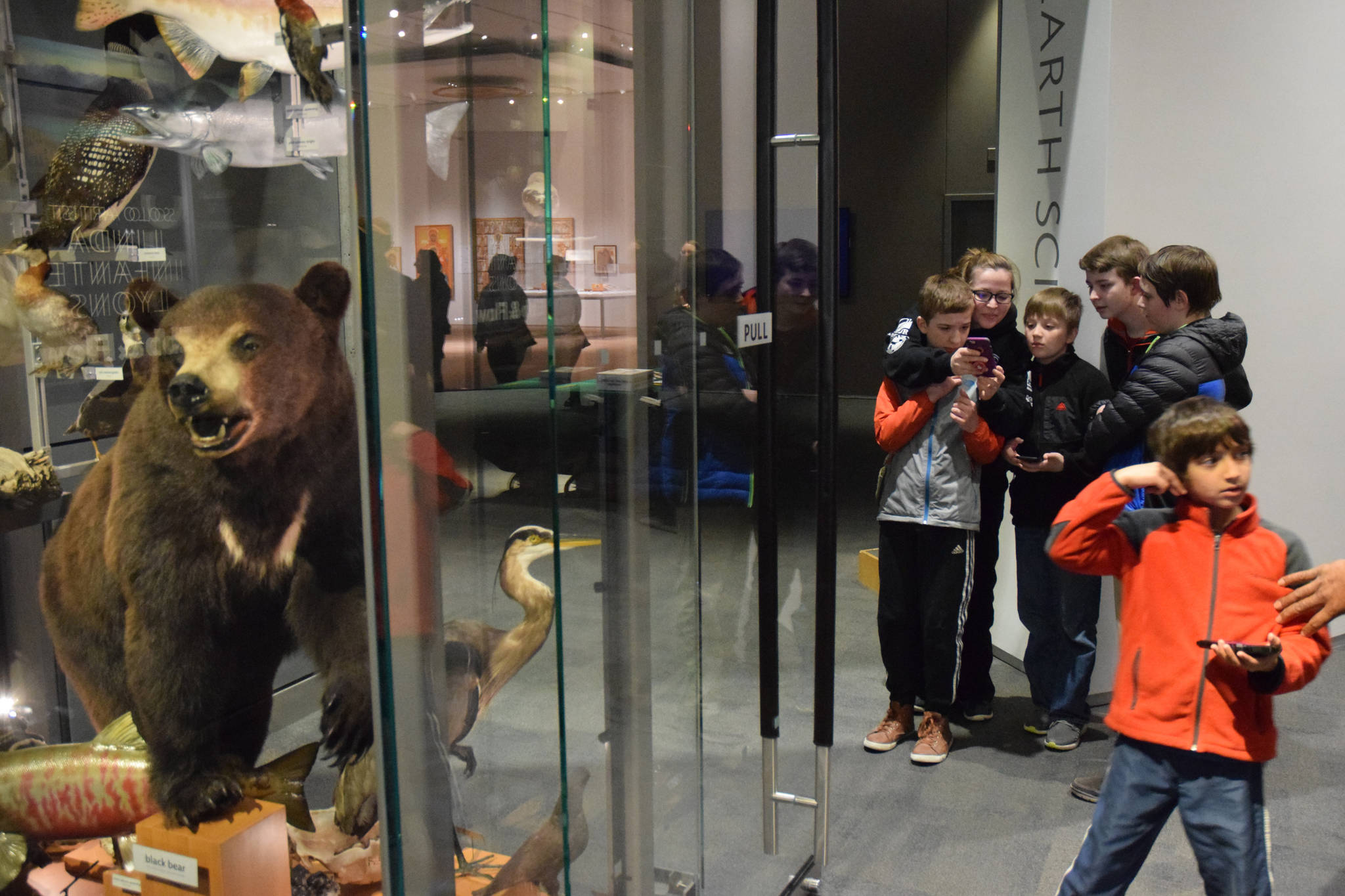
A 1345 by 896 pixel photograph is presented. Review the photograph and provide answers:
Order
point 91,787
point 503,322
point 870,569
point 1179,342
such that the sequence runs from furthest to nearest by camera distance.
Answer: point 870,569
point 1179,342
point 91,787
point 503,322

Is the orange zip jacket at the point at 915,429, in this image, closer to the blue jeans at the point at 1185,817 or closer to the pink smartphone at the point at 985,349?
the pink smartphone at the point at 985,349

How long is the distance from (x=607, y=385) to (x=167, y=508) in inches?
24.0

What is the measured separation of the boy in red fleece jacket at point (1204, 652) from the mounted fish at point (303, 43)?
143cm

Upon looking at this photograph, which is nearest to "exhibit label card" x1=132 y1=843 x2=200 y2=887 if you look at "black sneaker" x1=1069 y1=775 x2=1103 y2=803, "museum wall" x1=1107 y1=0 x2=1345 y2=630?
"black sneaker" x1=1069 y1=775 x2=1103 y2=803

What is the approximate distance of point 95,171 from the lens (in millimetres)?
1464

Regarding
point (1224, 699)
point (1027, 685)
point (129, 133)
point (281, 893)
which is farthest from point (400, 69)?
point (1027, 685)

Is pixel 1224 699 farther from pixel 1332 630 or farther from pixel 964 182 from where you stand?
pixel 964 182

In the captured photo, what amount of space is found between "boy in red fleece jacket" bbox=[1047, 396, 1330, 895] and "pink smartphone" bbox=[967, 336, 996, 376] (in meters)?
1.08

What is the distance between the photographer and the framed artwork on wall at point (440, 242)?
1287 millimetres

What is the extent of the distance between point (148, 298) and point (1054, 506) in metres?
2.53

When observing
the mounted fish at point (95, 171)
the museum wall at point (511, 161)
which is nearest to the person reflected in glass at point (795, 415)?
the museum wall at point (511, 161)

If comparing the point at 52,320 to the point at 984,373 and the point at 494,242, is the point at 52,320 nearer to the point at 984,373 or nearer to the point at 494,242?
the point at 494,242

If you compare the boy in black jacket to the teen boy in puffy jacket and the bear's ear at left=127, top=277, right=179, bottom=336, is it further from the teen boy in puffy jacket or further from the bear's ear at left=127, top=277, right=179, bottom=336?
the bear's ear at left=127, top=277, right=179, bottom=336

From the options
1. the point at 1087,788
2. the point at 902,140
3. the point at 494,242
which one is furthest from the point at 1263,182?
the point at 902,140
